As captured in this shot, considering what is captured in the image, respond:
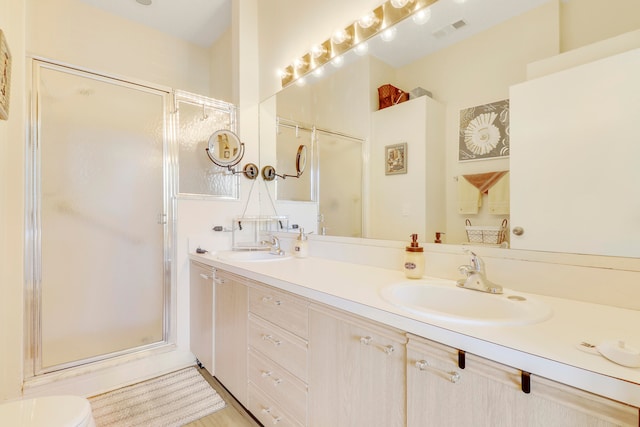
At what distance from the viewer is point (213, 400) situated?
168 cm

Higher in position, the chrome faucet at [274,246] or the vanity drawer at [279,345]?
the chrome faucet at [274,246]

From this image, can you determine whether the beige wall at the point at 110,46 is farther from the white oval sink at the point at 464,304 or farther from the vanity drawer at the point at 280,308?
the white oval sink at the point at 464,304

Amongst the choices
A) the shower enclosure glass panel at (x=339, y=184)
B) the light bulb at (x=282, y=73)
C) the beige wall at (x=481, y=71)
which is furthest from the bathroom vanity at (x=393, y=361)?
the light bulb at (x=282, y=73)

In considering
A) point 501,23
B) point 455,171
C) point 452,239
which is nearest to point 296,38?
point 501,23

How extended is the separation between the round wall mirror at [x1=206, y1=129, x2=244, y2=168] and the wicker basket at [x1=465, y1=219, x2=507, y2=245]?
165 cm

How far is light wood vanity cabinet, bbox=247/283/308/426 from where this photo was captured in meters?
1.10

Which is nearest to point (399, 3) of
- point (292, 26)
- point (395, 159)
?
point (395, 159)

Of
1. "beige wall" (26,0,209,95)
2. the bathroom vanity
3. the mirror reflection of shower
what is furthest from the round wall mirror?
the bathroom vanity

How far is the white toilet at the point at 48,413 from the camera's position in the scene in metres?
0.88

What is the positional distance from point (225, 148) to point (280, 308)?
4.72ft

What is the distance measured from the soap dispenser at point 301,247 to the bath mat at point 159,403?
37.4 inches

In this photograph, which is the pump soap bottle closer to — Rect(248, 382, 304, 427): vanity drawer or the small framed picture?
the small framed picture

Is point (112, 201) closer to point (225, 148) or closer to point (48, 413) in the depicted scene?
point (225, 148)

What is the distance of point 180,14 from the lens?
2.44 meters
